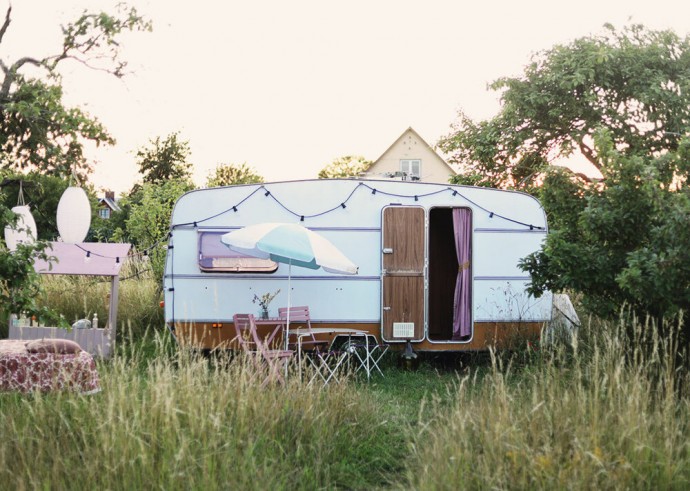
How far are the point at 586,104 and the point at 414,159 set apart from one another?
2166cm

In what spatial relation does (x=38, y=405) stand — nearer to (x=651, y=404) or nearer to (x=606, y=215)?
(x=651, y=404)

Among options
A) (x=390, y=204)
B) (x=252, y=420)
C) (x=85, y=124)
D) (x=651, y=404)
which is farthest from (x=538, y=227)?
(x=85, y=124)

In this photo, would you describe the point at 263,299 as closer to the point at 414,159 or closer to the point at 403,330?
the point at 403,330

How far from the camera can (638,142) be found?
16906 mm

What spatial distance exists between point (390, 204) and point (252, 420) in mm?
5472

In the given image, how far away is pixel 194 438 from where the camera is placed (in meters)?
4.89

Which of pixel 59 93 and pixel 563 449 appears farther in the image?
pixel 59 93

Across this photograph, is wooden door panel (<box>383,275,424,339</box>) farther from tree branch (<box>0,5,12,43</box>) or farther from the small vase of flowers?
tree branch (<box>0,5,12,43</box>)

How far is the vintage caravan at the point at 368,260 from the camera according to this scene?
1038 cm

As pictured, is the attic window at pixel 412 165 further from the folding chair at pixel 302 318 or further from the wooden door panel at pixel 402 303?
the folding chair at pixel 302 318

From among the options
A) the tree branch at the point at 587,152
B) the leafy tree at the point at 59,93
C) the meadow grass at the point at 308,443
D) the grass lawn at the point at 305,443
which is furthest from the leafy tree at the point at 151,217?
the meadow grass at the point at 308,443

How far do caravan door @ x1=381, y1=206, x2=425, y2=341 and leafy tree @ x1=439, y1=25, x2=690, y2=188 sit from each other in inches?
269

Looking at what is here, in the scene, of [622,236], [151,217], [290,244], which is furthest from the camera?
[151,217]

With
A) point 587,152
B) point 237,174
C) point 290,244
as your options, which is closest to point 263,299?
point 290,244
